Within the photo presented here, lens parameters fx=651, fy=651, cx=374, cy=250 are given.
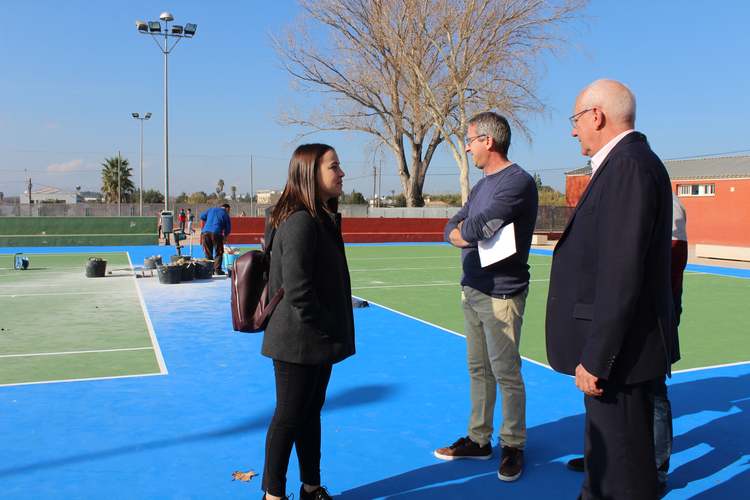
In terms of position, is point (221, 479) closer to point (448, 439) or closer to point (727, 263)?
point (448, 439)

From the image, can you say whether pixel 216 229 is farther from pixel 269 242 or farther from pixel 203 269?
pixel 269 242

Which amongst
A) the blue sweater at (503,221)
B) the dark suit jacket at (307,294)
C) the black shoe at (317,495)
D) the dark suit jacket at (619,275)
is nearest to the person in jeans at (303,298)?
the dark suit jacket at (307,294)

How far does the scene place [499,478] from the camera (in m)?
3.97

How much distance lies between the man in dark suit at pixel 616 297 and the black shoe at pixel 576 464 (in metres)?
1.51

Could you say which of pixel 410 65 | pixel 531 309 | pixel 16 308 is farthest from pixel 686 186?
pixel 16 308

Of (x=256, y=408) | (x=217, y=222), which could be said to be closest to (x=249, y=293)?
(x=256, y=408)

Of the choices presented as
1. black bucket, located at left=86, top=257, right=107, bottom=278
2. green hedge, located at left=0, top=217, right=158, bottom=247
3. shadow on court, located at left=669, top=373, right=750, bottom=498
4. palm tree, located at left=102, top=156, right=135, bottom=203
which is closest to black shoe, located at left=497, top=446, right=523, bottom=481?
shadow on court, located at left=669, top=373, right=750, bottom=498

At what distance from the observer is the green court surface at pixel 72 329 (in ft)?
21.7

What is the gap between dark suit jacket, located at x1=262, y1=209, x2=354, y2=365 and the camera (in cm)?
310

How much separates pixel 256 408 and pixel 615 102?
3.80m

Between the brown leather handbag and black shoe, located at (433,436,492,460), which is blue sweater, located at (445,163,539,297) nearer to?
black shoe, located at (433,436,492,460)

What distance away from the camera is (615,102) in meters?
2.61

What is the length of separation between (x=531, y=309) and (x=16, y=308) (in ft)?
27.9

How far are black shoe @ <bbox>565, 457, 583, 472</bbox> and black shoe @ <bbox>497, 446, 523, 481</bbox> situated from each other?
1.07 feet
